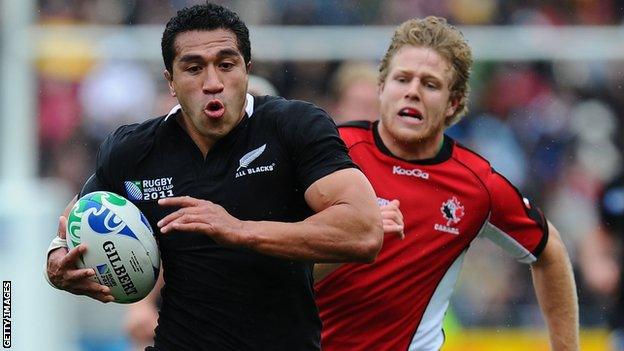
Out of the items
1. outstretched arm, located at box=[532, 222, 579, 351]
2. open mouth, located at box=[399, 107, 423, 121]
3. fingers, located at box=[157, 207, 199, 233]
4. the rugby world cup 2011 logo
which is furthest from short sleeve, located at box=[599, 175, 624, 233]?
fingers, located at box=[157, 207, 199, 233]

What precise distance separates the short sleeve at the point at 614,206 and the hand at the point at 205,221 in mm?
6132

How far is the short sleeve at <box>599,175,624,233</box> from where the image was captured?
1065 centimetres

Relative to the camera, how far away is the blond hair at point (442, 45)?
7020mm

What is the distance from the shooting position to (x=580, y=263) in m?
12.0

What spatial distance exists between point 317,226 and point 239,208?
0.49 metres

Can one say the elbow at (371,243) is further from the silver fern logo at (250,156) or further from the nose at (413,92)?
the nose at (413,92)

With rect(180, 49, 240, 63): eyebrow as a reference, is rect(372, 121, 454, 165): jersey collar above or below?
below

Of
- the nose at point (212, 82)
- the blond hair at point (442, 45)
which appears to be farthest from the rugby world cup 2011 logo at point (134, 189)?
the blond hair at point (442, 45)

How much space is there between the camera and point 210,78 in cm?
550

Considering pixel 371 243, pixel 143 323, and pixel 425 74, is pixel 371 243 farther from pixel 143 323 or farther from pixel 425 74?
pixel 143 323

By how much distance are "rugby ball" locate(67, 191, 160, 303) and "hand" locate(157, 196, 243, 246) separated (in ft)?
1.48

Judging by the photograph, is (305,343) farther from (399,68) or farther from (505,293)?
(505,293)

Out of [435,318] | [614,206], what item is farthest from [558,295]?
[614,206]

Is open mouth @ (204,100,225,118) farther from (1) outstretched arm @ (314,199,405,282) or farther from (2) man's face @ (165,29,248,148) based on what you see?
(1) outstretched arm @ (314,199,405,282)
